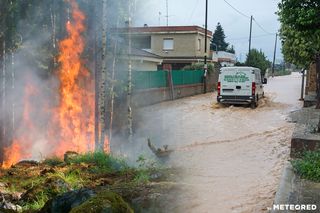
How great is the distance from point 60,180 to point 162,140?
20.4 feet

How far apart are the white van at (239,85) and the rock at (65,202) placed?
55.8 ft

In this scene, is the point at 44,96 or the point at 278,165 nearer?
the point at 278,165

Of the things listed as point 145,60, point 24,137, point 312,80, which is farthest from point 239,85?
point 24,137

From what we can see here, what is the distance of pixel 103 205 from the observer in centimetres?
502

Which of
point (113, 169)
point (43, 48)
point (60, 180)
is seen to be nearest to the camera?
point (60, 180)

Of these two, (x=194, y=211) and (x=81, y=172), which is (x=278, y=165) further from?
(x=81, y=172)

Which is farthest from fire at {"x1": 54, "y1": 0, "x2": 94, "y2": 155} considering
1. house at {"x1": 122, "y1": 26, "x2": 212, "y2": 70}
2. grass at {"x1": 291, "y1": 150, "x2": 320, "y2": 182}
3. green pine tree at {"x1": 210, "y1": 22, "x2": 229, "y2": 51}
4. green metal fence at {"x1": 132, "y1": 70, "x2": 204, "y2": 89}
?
green pine tree at {"x1": 210, "y1": 22, "x2": 229, "y2": 51}

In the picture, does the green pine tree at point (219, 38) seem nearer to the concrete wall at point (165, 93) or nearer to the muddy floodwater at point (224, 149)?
the concrete wall at point (165, 93)

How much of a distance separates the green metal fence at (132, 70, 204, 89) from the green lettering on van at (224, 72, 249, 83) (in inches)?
187

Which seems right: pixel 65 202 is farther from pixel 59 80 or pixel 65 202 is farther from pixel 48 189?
pixel 59 80

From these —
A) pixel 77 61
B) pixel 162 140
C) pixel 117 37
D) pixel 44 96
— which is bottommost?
pixel 162 140

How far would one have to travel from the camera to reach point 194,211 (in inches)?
246

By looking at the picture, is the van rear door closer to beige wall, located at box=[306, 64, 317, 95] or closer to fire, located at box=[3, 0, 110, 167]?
beige wall, located at box=[306, 64, 317, 95]

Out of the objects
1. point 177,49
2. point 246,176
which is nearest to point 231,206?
point 246,176
